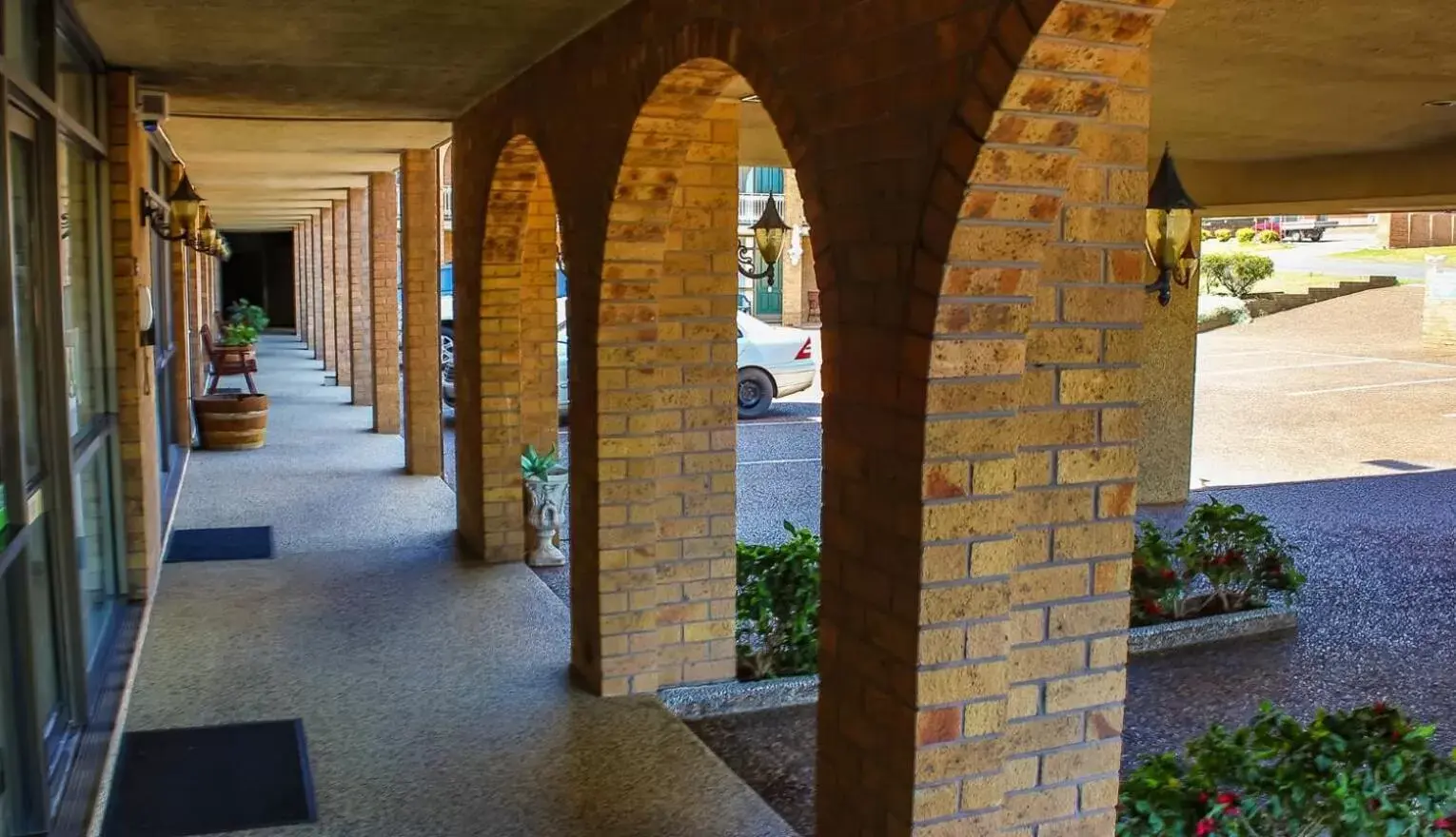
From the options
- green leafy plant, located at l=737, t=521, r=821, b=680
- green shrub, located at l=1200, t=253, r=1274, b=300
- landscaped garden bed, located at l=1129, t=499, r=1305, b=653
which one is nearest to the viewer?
green leafy plant, located at l=737, t=521, r=821, b=680

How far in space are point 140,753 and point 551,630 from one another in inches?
84.1

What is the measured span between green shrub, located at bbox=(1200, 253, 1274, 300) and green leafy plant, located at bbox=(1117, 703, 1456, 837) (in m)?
29.2

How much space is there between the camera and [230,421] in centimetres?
1278

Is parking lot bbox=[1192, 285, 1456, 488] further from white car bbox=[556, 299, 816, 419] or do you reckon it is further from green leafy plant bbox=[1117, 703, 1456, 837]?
green leafy plant bbox=[1117, 703, 1456, 837]

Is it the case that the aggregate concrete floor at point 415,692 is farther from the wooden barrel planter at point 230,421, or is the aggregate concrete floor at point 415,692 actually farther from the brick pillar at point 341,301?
the brick pillar at point 341,301

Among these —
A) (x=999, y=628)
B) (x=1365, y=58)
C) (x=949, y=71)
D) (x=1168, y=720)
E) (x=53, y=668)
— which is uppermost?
(x=1365, y=58)

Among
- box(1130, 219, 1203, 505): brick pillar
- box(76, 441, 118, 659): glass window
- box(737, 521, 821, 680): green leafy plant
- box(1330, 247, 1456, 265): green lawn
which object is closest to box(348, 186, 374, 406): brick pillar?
box(1130, 219, 1203, 505): brick pillar

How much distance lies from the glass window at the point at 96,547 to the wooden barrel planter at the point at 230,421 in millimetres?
6316

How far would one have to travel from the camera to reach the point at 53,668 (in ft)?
15.4

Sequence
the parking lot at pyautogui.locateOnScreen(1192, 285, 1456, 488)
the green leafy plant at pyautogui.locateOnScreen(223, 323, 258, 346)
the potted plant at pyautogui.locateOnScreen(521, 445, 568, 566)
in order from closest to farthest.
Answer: the potted plant at pyautogui.locateOnScreen(521, 445, 568, 566)
the parking lot at pyautogui.locateOnScreen(1192, 285, 1456, 488)
the green leafy plant at pyautogui.locateOnScreen(223, 323, 258, 346)

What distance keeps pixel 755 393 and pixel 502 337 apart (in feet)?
30.6

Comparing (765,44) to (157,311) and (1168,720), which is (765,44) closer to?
(1168,720)

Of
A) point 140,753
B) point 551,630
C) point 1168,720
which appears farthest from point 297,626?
point 1168,720

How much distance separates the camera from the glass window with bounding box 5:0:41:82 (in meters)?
3.99
